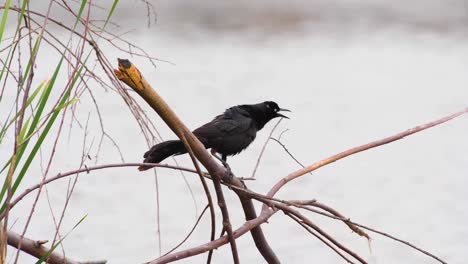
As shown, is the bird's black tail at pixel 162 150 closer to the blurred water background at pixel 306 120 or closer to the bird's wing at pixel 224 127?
the bird's wing at pixel 224 127

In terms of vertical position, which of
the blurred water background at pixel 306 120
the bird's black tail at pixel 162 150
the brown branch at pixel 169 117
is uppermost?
the blurred water background at pixel 306 120

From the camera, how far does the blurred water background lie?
5793 mm

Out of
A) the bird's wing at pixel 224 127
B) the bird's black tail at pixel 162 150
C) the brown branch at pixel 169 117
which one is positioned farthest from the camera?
the bird's wing at pixel 224 127

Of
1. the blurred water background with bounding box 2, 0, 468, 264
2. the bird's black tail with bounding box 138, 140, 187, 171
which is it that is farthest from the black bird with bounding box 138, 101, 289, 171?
the blurred water background with bounding box 2, 0, 468, 264

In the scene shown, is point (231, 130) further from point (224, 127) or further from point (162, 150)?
point (162, 150)

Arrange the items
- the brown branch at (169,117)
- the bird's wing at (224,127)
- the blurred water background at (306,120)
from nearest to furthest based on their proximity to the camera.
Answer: the brown branch at (169,117), the bird's wing at (224,127), the blurred water background at (306,120)

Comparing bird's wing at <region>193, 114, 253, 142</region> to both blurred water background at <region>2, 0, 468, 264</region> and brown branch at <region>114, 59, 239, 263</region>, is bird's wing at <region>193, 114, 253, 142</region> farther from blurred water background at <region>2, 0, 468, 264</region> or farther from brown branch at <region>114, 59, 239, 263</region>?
blurred water background at <region>2, 0, 468, 264</region>

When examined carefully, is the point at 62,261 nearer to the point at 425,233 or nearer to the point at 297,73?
the point at 425,233

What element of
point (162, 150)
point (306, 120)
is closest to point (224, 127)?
point (162, 150)

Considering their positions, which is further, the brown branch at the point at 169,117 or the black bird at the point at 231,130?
the black bird at the point at 231,130

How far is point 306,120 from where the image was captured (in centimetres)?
745

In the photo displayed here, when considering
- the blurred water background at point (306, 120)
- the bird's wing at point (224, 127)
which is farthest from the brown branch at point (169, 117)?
the blurred water background at point (306, 120)

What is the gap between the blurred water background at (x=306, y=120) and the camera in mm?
5793

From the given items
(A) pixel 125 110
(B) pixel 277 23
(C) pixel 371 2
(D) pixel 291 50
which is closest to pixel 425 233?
(A) pixel 125 110
